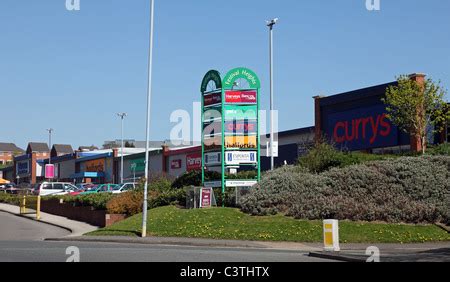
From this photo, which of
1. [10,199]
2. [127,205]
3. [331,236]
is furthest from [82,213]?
[331,236]

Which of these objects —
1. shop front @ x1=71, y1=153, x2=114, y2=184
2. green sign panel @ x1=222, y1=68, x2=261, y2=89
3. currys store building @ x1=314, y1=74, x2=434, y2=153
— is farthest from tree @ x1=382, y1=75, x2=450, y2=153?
shop front @ x1=71, y1=153, x2=114, y2=184

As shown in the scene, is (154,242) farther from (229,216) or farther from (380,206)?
(380,206)

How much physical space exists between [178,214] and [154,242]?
4.52 m

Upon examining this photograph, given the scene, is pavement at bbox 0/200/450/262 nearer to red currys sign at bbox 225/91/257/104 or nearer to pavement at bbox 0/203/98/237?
pavement at bbox 0/203/98/237

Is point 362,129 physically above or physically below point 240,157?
above

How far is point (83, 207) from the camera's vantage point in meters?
37.2

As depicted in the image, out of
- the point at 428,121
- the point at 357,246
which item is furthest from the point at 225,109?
the point at 428,121

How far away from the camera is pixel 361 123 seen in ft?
151

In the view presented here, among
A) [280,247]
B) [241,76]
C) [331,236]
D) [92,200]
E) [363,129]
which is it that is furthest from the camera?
[363,129]

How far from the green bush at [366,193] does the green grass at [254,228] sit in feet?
2.02

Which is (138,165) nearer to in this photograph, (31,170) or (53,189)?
(53,189)

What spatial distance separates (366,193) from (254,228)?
4.79m

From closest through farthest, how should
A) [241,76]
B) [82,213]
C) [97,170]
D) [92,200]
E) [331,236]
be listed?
[331,236]
[241,76]
[92,200]
[82,213]
[97,170]

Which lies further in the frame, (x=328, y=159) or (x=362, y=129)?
(x=362, y=129)
